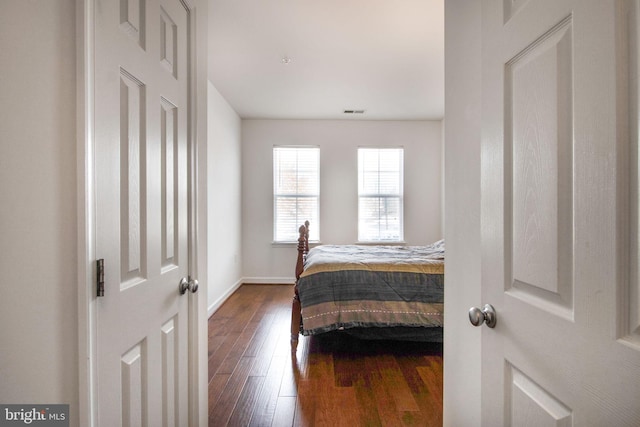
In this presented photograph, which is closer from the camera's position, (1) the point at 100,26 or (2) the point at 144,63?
(1) the point at 100,26

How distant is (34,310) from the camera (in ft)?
2.23

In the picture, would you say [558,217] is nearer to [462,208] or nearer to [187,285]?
[462,208]

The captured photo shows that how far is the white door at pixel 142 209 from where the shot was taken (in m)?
0.82

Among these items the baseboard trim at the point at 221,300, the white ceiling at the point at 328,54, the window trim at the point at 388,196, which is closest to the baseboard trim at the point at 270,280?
the baseboard trim at the point at 221,300

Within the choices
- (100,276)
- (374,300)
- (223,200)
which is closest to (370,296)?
(374,300)

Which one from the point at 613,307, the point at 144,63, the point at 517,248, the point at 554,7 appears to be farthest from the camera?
the point at 144,63

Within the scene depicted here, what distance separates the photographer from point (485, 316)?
0.87 metres

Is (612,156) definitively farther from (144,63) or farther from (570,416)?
(144,63)

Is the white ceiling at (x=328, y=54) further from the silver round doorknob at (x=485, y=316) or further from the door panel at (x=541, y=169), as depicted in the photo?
the silver round doorknob at (x=485, y=316)

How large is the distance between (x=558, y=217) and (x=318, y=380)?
196 centimetres

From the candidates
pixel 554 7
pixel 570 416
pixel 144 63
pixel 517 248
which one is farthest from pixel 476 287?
pixel 144 63

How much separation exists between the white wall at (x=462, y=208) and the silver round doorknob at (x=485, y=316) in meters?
0.15

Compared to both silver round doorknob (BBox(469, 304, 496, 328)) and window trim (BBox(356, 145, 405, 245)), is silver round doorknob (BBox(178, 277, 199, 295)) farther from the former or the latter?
window trim (BBox(356, 145, 405, 245))

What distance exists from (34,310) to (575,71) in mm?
1177
